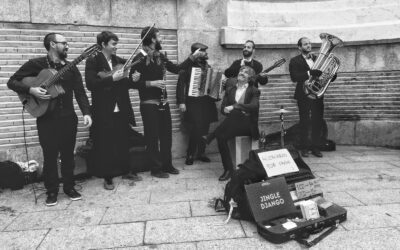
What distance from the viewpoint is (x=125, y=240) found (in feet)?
11.8

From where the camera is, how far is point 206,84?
257 inches

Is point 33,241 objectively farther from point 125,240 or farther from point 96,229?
point 125,240

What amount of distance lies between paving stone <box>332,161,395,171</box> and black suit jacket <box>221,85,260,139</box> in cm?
190

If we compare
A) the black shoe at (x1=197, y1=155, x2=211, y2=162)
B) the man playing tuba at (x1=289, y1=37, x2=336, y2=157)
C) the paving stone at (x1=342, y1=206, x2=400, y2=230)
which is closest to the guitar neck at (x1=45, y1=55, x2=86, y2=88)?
the black shoe at (x1=197, y1=155, x2=211, y2=162)

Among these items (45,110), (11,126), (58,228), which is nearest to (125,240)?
(58,228)

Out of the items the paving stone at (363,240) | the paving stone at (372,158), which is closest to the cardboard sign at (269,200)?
the paving stone at (363,240)

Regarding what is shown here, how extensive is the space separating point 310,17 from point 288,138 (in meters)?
3.22

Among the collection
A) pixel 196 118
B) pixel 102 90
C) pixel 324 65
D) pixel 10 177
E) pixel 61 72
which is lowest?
pixel 10 177

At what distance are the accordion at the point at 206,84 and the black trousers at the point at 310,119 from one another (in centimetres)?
186

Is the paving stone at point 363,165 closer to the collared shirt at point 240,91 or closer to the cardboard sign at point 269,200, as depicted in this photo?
the collared shirt at point 240,91

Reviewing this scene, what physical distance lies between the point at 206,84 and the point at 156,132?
141 centimetres

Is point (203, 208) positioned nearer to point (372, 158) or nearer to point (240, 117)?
point (240, 117)

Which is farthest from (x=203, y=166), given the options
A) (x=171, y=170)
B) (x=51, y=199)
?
(x=51, y=199)

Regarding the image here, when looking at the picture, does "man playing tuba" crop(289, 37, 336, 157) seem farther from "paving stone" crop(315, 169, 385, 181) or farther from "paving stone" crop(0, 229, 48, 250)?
"paving stone" crop(0, 229, 48, 250)
